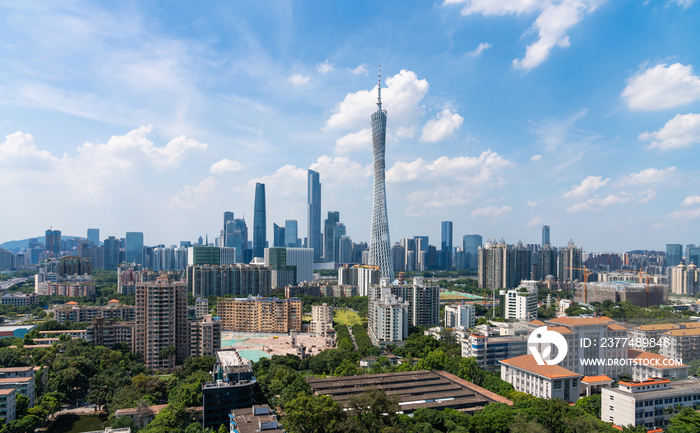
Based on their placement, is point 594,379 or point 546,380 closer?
point 546,380

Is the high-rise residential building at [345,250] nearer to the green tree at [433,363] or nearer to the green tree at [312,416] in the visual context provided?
the green tree at [433,363]

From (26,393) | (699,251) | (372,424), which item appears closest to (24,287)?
(26,393)

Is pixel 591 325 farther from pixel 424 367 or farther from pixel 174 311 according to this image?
pixel 174 311

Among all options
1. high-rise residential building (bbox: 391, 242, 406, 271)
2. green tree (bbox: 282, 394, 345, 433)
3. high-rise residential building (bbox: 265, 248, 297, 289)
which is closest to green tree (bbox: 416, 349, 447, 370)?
green tree (bbox: 282, 394, 345, 433)

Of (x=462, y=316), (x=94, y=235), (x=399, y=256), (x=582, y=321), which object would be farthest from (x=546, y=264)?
(x=94, y=235)

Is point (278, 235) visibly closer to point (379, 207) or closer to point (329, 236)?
point (329, 236)

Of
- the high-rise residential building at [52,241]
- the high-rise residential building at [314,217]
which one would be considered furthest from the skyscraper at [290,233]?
the high-rise residential building at [52,241]
